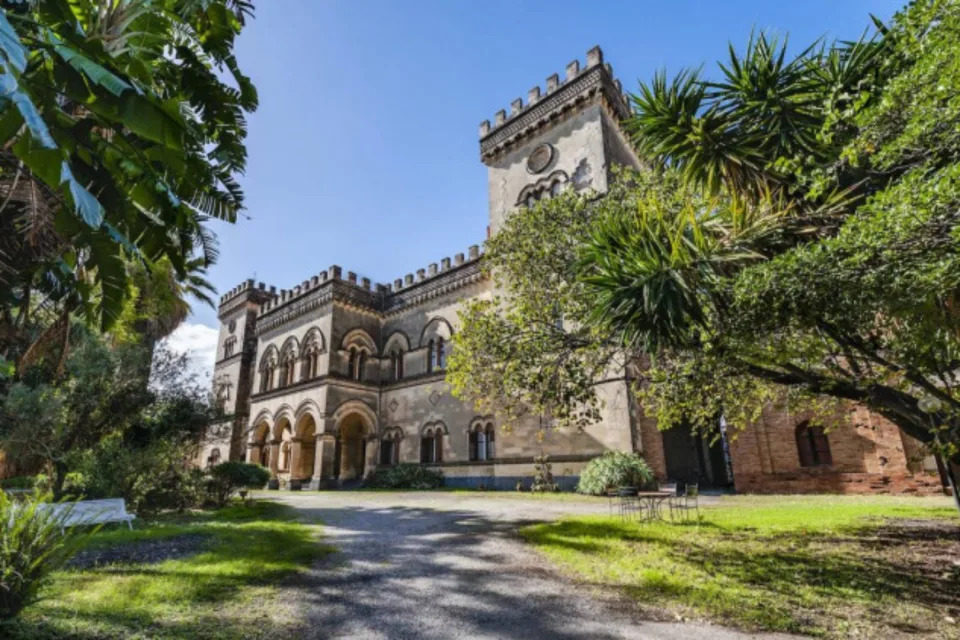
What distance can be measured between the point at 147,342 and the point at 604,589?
1705cm

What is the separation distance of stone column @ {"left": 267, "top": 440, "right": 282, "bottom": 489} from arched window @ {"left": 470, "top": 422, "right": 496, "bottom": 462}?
11338mm

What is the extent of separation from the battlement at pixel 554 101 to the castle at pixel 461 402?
0.21ft

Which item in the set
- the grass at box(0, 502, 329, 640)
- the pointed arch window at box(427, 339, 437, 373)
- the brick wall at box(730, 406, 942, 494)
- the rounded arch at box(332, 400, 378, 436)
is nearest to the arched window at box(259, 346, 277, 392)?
the rounded arch at box(332, 400, 378, 436)

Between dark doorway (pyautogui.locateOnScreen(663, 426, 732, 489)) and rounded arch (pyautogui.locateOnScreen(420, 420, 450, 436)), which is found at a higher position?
rounded arch (pyautogui.locateOnScreen(420, 420, 450, 436))

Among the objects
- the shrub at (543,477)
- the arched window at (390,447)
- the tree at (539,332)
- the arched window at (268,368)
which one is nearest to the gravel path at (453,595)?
the tree at (539,332)

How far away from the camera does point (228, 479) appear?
14.4 metres

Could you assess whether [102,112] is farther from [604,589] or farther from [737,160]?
[737,160]

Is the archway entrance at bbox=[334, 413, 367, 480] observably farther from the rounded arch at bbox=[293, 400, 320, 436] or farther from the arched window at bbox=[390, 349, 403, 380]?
the arched window at bbox=[390, 349, 403, 380]

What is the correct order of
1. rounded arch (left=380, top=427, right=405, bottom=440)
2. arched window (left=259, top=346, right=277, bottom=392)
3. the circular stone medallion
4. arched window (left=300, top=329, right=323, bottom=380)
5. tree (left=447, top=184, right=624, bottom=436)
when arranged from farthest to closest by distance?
arched window (left=259, top=346, right=277, bottom=392)
arched window (left=300, top=329, right=323, bottom=380)
rounded arch (left=380, top=427, right=405, bottom=440)
the circular stone medallion
tree (left=447, top=184, right=624, bottom=436)

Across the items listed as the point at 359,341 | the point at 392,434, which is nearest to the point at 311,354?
the point at 359,341

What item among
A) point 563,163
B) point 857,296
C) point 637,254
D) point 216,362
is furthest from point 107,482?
point 216,362

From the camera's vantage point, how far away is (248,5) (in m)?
6.45

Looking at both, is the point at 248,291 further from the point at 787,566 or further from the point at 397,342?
the point at 787,566

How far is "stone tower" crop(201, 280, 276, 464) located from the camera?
30.8 metres
